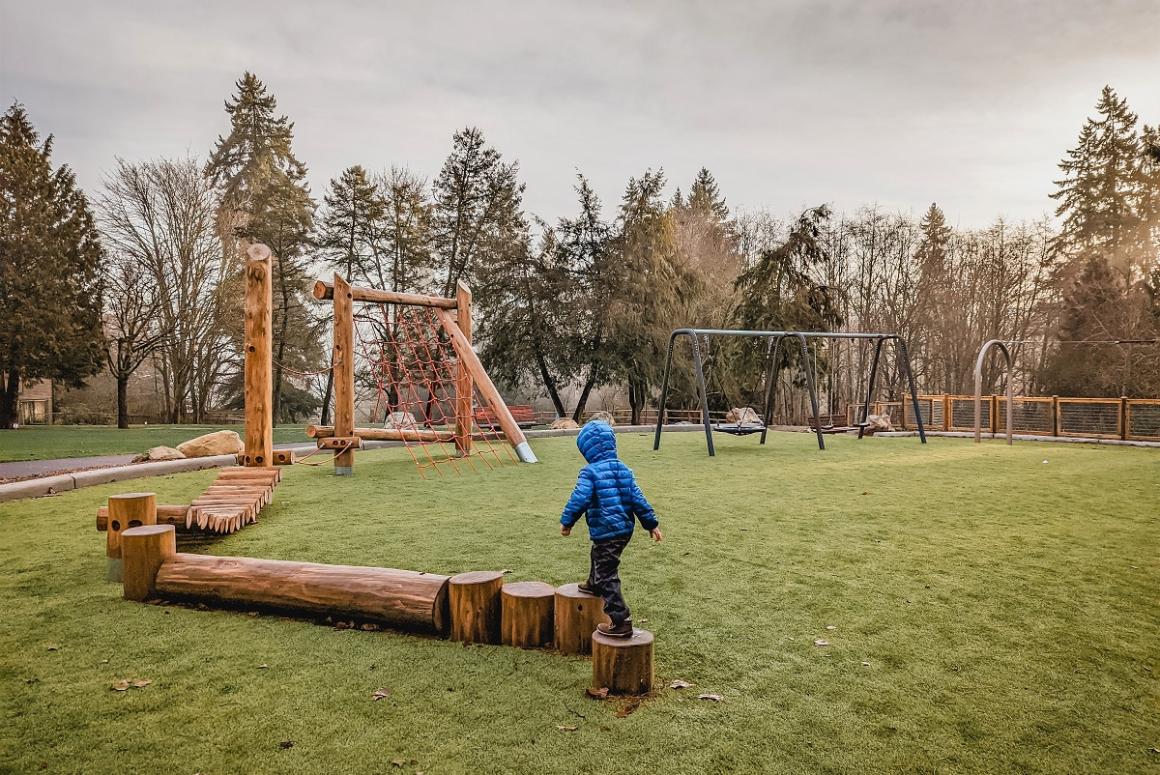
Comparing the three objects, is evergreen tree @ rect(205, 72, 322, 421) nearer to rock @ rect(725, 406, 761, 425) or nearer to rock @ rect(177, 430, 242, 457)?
rock @ rect(177, 430, 242, 457)

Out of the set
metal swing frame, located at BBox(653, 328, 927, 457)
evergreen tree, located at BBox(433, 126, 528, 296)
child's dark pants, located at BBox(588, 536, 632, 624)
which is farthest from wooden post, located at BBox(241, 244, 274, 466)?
evergreen tree, located at BBox(433, 126, 528, 296)

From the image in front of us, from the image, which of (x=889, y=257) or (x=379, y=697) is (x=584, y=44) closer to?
(x=379, y=697)

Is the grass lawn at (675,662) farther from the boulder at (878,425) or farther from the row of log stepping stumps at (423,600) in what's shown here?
the boulder at (878,425)

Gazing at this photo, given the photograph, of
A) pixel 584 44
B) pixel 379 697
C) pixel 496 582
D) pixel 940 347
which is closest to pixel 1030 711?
pixel 496 582

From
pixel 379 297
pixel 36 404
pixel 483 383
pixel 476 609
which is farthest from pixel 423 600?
pixel 36 404

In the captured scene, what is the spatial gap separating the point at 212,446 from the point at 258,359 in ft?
16.2

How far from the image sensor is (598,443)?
10.8 feet

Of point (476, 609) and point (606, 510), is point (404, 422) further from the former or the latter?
point (606, 510)

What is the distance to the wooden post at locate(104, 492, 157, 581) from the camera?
462 centimetres

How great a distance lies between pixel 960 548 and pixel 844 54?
1277 centimetres

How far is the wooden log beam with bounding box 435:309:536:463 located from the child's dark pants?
8057 mm

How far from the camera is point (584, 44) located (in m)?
13.6

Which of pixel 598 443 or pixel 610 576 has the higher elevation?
pixel 598 443

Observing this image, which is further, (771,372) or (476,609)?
(771,372)
